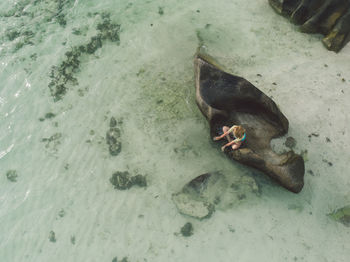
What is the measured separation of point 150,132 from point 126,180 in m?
1.42

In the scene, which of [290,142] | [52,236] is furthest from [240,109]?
[52,236]

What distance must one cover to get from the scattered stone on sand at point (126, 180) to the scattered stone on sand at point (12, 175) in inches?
93.4

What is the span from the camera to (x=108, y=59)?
29.4ft

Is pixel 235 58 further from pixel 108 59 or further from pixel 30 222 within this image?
pixel 30 222

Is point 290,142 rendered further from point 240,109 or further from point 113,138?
point 113,138

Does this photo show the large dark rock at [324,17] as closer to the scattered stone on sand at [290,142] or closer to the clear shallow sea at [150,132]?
the clear shallow sea at [150,132]

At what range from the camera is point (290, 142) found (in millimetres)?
7352

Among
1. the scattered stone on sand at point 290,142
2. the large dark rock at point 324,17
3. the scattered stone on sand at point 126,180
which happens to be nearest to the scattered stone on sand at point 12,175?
the scattered stone on sand at point 126,180

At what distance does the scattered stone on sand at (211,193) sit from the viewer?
666 centimetres

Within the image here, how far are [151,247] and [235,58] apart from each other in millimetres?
Answer: 5778

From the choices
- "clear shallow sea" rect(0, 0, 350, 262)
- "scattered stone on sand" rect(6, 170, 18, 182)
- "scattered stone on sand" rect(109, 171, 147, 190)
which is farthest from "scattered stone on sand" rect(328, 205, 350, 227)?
"scattered stone on sand" rect(6, 170, 18, 182)

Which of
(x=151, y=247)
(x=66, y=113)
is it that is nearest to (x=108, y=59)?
(x=66, y=113)

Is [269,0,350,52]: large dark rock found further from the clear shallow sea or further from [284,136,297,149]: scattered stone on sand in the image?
[284,136,297,149]: scattered stone on sand

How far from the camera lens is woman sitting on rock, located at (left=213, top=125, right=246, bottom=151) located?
258 inches
